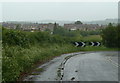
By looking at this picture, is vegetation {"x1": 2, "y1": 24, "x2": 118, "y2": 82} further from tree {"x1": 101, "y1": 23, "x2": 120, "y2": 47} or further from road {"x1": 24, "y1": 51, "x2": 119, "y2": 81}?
road {"x1": 24, "y1": 51, "x2": 119, "y2": 81}

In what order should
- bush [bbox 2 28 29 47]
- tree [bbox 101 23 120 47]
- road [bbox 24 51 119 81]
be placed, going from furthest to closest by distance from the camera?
tree [bbox 101 23 120 47], bush [bbox 2 28 29 47], road [bbox 24 51 119 81]

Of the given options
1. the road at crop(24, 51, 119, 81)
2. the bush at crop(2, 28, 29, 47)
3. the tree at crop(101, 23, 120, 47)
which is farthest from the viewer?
the tree at crop(101, 23, 120, 47)

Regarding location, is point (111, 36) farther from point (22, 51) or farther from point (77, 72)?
point (77, 72)

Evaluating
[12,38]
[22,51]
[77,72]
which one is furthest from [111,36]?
[77,72]

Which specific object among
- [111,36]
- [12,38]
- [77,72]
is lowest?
[77,72]

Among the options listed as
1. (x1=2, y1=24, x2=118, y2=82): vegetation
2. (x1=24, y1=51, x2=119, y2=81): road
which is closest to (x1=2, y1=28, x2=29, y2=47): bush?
(x1=2, y1=24, x2=118, y2=82): vegetation

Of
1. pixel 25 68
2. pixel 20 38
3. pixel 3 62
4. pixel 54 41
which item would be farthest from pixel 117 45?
pixel 3 62

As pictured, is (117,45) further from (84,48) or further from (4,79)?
(4,79)

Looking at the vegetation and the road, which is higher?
the vegetation


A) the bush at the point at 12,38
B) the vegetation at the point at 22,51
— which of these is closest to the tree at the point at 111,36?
the vegetation at the point at 22,51

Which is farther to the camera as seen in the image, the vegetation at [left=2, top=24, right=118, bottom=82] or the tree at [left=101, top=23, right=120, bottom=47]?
the tree at [left=101, top=23, right=120, bottom=47]

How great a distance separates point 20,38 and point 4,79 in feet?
48.0

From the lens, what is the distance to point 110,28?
184ft

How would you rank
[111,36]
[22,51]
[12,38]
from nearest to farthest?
1. [22,51]
2. [12,38]
3. [111,36]
